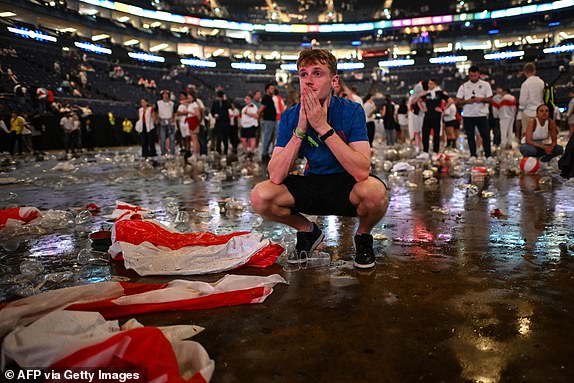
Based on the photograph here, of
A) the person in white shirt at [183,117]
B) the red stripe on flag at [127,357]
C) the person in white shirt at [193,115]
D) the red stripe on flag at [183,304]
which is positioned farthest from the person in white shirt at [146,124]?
the red stripe on flag at [127,357]

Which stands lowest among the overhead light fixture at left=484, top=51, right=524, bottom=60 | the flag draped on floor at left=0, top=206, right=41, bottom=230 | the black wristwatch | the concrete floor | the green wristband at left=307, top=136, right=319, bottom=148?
the concrete floor

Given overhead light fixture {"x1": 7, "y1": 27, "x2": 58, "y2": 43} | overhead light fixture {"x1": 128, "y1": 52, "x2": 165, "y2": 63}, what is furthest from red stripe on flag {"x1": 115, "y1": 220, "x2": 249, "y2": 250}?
overhead light fixture {"x1": 128, "y1": 52, "x2": 165, "y2": 63}

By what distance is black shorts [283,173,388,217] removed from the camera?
304cm

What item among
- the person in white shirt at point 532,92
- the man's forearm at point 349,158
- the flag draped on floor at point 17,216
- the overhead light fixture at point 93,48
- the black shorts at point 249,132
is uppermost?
the overhead light fixture at point 93,48

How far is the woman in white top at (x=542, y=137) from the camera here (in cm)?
812

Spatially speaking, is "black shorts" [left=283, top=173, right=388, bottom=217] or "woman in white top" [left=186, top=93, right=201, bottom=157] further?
"woman in white top" [left=186, top=93, right=201, bottom=157]

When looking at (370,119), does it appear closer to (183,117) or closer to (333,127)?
(183,117)

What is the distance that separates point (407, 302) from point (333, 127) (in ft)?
4.15

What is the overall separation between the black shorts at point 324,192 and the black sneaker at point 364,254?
0.69 feet

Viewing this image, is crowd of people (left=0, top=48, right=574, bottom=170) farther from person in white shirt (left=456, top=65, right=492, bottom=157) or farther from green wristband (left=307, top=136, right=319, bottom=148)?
green wristband (left=307, top=136, right=319, bottom=148)

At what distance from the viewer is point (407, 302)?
2.35 metres

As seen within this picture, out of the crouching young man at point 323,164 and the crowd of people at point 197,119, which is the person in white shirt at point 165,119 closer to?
the crowd of people at point 197,119

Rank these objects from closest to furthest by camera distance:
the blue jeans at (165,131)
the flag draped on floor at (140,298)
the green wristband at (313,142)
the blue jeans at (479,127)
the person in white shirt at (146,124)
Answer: the flag draped on floor at (140,298)
the green wristband at (313,142)
the blue jeans at (479,127)
the person in white shirt at (146,124)
the blue jeans at (165,131)

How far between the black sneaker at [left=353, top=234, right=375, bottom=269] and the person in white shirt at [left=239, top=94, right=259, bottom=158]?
34.1ft
